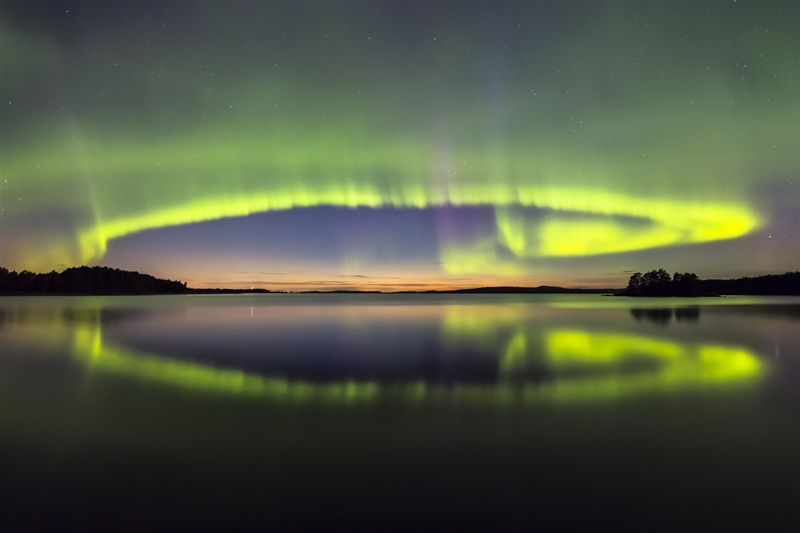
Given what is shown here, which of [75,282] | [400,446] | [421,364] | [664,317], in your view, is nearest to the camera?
[400,446]

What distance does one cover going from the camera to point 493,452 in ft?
25.8

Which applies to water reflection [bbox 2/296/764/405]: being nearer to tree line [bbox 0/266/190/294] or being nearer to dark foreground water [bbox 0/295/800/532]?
dark foreground water [bbox 0/295/800/532]

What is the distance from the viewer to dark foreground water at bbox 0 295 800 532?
580 cm

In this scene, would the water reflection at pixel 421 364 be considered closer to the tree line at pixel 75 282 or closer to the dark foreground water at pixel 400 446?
the dark foreground water at pixel 400 446

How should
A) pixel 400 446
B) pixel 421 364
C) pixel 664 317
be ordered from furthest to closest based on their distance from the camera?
1. pixel 664 317
2. pixel 421 364
3. pixel 400 446

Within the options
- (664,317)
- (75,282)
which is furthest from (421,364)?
(75,282)

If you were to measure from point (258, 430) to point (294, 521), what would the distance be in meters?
3.81

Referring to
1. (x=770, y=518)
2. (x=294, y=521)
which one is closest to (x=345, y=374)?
(x=294, y=521)

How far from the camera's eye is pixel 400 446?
8.12 meters

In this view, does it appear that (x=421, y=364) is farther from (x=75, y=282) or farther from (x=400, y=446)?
(x=75, y=282)

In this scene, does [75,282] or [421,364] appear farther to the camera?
[75,282]

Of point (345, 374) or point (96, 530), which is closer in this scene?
point (96, 530)

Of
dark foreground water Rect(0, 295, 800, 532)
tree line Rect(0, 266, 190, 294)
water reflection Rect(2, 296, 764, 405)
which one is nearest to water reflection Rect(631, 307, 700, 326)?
water reflection Rect(2, 296, 764, 405)

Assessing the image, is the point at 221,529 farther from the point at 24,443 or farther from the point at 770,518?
the point at 770,518
